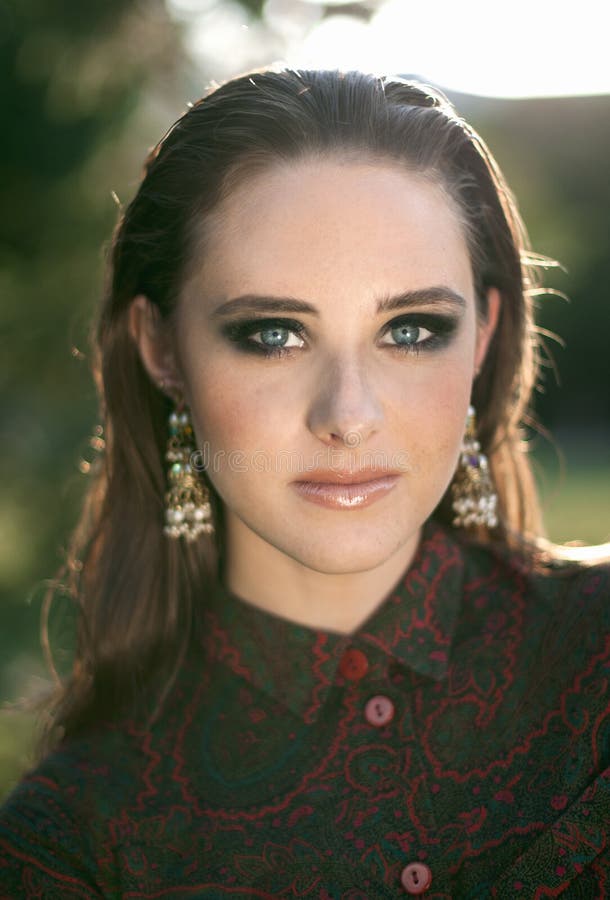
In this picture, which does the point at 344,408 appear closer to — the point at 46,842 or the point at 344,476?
the point at 344,476

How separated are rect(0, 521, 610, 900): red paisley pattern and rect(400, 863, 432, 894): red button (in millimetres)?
18

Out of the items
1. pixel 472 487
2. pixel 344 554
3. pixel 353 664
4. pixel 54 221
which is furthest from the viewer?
pixel 54 221

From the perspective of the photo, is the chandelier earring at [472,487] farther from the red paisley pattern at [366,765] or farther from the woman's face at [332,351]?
the woman's face at [332,351]

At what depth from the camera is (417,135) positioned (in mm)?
1916

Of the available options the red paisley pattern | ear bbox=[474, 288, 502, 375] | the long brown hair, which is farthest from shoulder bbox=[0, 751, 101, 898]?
ear bbox=[474, 288, 502, 375]

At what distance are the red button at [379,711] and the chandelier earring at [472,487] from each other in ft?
1.57

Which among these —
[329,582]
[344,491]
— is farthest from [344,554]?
[329,582]

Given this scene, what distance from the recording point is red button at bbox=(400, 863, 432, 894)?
1.71 meters

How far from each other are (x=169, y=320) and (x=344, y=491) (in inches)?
22.7

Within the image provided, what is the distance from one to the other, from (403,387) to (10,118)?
1.60 m

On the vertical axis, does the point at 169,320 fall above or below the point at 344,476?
above

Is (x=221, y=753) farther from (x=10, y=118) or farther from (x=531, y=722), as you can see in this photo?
(x=10, y=118)

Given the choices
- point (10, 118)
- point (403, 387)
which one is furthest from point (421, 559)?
point (10, 118)

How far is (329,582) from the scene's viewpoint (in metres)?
2.04
